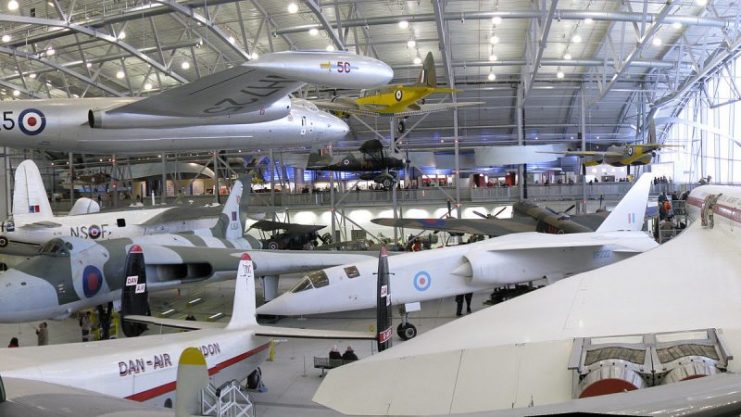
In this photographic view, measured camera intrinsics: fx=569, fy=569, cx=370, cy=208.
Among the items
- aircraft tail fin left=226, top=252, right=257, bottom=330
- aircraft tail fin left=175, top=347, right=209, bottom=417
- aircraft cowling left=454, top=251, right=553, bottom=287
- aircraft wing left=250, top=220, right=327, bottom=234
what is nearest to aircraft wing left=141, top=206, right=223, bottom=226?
aircraft wing left=250, top=220, right=327, bottom=234

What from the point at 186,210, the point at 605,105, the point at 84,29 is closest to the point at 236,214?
the point at 186,210

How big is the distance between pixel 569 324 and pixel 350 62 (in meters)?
3.66

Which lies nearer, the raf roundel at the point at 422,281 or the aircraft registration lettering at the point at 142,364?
the aircraft registration lettering at the point at 142,364

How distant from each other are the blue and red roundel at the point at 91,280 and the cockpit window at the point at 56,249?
55cm

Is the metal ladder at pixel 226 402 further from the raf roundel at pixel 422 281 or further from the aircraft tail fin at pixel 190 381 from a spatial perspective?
the raf roundel at pixel 422 281

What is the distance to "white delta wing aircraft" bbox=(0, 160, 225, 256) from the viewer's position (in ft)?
61.7

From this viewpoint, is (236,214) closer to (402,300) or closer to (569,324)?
(402,300)

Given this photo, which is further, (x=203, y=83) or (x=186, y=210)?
(x=186, y=210)

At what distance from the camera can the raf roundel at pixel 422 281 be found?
12.6 meters

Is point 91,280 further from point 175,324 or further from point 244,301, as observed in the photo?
point 244,301

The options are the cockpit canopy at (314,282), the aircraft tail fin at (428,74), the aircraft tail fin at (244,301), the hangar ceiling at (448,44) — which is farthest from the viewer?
the hangar ceiling at (448,44)

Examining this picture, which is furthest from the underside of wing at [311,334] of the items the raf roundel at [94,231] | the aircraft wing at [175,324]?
the raf roundel at [94,231]

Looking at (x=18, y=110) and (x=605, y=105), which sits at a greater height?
(x=605, y=105)

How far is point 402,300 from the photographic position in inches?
492
